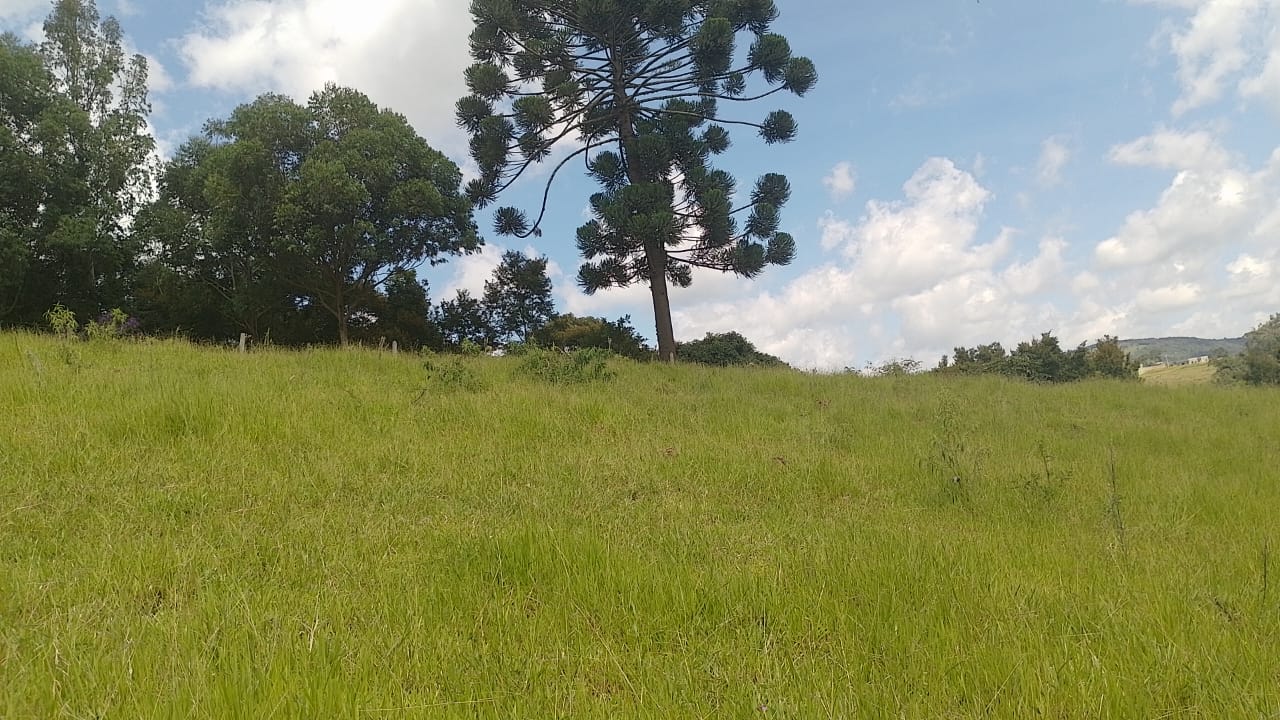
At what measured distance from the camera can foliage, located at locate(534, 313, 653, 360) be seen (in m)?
25.1

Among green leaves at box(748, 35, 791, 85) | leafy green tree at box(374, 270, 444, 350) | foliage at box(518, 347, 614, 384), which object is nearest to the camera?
foliage at box(518, 347, 614, 384)

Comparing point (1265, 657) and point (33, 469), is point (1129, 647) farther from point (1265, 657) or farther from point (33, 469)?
point (33, 469)

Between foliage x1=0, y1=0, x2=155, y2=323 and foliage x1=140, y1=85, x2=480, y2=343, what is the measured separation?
1737mm

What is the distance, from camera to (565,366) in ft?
30.2

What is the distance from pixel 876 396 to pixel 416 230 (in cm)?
1756

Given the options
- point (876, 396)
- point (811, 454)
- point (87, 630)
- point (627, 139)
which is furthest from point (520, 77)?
point (87, 630)

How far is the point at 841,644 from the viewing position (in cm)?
223

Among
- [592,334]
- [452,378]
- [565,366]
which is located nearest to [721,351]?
[592,334]

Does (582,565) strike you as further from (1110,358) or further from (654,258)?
(1110,358)

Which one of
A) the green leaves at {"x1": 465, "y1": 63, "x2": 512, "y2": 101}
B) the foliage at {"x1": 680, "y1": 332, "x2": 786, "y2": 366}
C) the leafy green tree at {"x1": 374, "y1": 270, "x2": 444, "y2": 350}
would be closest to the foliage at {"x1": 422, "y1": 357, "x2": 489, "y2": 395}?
the green leaves at {"x1": 465, "y1": 63, "x2": 512, "y2": 101}

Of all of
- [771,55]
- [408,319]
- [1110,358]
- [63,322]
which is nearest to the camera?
[63,322]

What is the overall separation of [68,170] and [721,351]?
2335 cm

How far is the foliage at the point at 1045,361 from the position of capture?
72.3ft

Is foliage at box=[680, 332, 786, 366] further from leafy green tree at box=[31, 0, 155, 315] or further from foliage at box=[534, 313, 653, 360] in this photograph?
leafy green tree at box=[31, 0, 155, 315]
